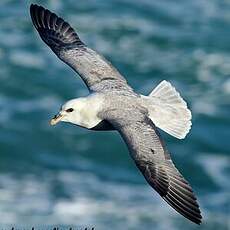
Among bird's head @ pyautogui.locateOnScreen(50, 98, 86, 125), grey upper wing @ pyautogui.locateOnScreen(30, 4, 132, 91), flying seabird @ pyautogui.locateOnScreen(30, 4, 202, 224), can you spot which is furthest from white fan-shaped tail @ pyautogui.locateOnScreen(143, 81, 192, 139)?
bird's head @ pyautogui.locateOnScreen(50, 98, 86, 125)

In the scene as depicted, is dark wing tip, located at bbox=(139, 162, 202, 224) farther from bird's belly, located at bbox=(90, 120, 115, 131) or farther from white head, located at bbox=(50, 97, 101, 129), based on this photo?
white head, located at bbox=(50, 97, 101, 129)

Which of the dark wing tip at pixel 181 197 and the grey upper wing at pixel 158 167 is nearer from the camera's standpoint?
the dark wing tip at pixel 181 197

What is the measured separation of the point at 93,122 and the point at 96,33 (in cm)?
1343

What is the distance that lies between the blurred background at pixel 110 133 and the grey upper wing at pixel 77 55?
214 inches

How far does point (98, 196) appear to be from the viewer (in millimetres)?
17031

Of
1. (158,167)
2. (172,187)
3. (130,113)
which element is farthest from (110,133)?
(172,187)

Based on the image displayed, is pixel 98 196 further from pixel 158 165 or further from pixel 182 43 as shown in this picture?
pixel 158 165

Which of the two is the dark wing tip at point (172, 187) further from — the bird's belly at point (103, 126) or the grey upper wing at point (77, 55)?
the grey upper wing at point (77, 55)

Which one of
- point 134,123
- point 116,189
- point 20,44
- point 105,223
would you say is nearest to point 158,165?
point 134,123

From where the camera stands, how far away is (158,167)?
848 cm

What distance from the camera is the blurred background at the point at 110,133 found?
53.8 feet

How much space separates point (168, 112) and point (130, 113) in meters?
0.86

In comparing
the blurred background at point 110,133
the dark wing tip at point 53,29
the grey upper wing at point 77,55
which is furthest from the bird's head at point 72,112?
the blurred background at point 110,133

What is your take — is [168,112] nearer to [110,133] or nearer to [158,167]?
[158,167]
